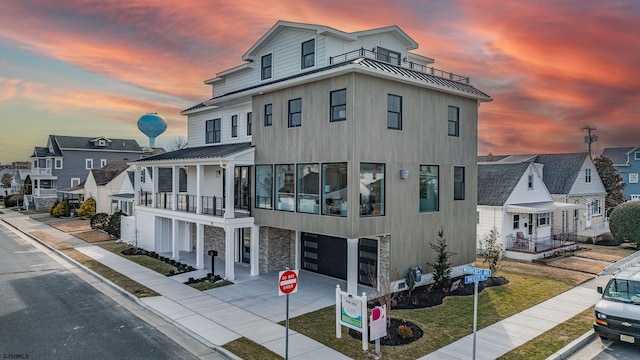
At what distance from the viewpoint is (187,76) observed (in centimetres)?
2502

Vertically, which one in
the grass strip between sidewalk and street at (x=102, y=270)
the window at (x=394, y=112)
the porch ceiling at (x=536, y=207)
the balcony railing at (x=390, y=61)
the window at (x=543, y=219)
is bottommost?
the grass strip between sidewalk and street at (x=102, y=270)

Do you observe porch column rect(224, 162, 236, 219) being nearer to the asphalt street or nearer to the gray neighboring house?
the asphalt street

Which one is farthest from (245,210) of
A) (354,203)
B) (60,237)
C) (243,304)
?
(60,237)

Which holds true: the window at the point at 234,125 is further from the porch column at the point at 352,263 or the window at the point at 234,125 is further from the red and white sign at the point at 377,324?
the red and white sign at the point at 377,324

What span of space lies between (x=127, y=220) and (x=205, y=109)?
9.98 meters

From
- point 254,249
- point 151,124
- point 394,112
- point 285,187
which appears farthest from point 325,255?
point 151,124

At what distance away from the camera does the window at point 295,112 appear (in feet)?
55.2

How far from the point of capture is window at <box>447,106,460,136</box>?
1850 cm

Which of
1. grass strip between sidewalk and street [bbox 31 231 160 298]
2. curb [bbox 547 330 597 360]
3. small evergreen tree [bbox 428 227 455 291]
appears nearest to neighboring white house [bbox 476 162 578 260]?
small evergreen tree [bbox 428 227 455 291]

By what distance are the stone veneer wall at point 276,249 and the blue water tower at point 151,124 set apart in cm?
3216

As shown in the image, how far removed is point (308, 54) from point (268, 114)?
10.1 feet

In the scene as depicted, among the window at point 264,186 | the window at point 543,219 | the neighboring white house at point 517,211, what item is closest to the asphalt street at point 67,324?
the window at point 264,186

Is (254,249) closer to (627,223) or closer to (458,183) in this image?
(458,183)

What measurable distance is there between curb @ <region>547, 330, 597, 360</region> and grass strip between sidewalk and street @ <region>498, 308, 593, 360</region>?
12 cm
